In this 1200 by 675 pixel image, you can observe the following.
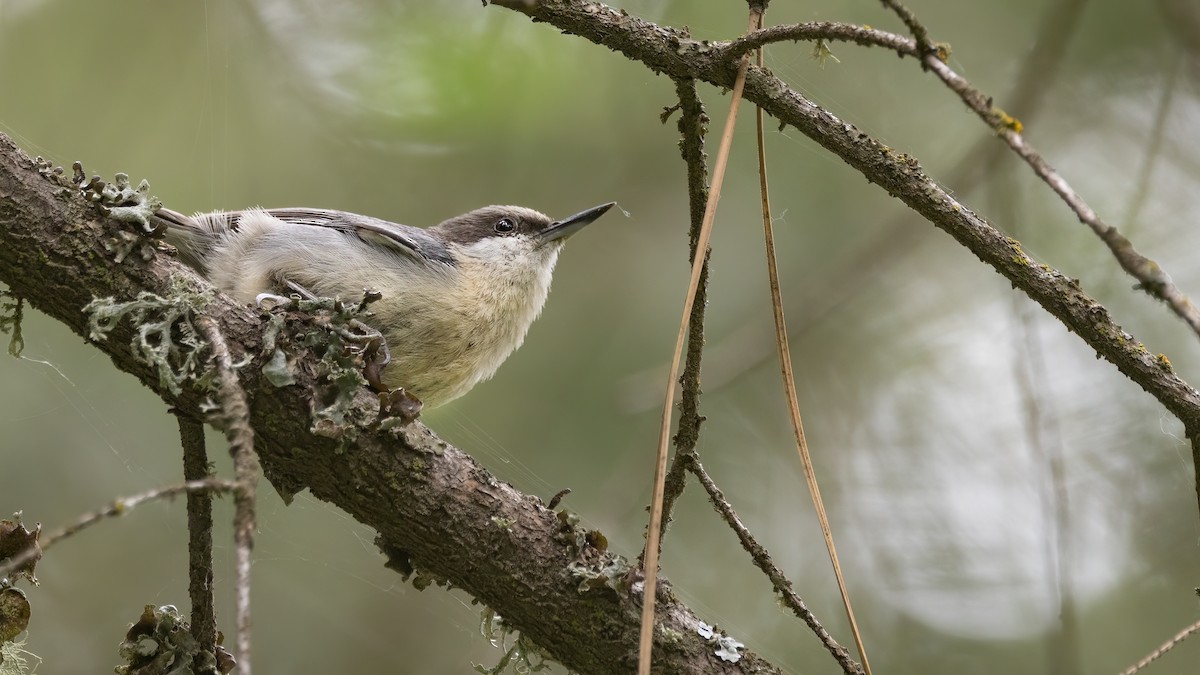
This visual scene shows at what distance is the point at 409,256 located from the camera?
3273mm

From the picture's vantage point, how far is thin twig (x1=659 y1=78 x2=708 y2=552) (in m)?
2.07

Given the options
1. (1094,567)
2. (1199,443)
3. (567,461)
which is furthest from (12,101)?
(1094,567)

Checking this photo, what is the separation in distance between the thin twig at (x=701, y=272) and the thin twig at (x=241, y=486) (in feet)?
2.92

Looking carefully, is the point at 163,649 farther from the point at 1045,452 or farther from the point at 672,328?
the point at 1045,452

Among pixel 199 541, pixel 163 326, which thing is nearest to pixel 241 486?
pixel 163 326

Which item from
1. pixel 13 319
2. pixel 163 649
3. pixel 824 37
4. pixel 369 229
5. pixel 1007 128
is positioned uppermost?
pixel 369 229

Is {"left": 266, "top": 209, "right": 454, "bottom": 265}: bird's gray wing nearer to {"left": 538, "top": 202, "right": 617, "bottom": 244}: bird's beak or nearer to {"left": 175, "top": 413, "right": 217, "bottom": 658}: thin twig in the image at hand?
{"left": 538, "top": 202, "right": 617, "bottom": 244}: bird's beak

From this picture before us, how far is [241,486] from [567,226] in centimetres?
257

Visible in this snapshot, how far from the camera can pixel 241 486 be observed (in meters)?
1.25

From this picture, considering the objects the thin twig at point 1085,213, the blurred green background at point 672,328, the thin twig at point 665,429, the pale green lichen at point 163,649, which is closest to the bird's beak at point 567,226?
the blurred green background at point 672,328

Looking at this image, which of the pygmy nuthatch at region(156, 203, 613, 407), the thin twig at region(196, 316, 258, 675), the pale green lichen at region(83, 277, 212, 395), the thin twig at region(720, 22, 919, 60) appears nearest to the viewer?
the thin twig at region(196, 316, 258, 675)

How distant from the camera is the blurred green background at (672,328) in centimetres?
390

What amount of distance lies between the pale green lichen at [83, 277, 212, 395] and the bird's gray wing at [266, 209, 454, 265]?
1.25 m

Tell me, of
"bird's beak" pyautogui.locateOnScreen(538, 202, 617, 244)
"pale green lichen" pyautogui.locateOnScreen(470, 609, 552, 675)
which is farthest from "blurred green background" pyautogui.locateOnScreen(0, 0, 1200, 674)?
"pale green lichen" pyautogui.locateOnScreen(470, 609, 552, 675)
